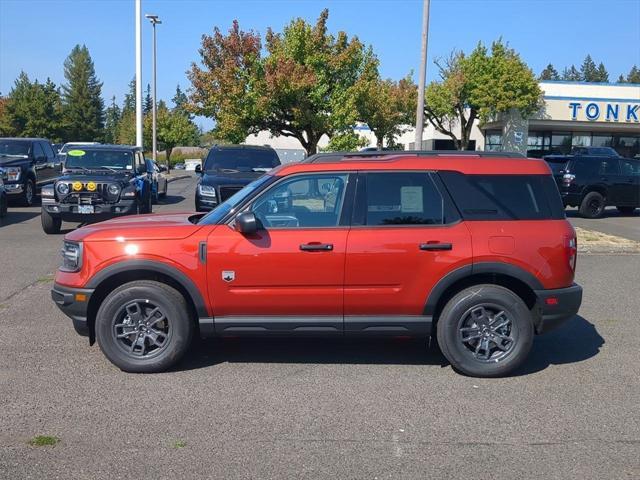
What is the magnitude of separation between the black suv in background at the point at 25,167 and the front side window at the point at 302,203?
1460cm

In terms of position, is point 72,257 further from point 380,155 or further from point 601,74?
point 601,74

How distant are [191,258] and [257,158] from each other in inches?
399

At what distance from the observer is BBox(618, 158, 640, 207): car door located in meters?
19.2

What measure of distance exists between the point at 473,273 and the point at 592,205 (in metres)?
15.2

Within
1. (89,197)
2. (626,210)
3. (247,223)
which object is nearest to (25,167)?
(89,197)

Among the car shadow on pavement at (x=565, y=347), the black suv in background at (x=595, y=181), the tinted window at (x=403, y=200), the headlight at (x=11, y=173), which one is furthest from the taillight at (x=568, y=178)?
the headlight at (x=11, y=173)

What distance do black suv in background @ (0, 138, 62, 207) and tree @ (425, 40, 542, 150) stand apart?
24.4m

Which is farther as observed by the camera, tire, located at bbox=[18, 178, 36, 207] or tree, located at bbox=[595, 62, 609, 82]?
tree, located at bbox=[595, 62, 609, 82]

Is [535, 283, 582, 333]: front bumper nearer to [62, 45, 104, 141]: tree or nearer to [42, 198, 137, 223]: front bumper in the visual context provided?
[42, 198, 137, 223]: front bumper

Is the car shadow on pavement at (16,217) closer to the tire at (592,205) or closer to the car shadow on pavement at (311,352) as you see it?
the car shadow on pavement at (311,352)

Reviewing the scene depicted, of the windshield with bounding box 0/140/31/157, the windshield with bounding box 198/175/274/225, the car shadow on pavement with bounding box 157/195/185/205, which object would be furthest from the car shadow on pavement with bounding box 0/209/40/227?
the windshield with bounding box 198/175/274/225

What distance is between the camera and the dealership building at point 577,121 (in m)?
38.8

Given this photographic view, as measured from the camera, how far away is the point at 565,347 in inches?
262

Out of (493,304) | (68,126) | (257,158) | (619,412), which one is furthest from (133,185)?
(68,126)
